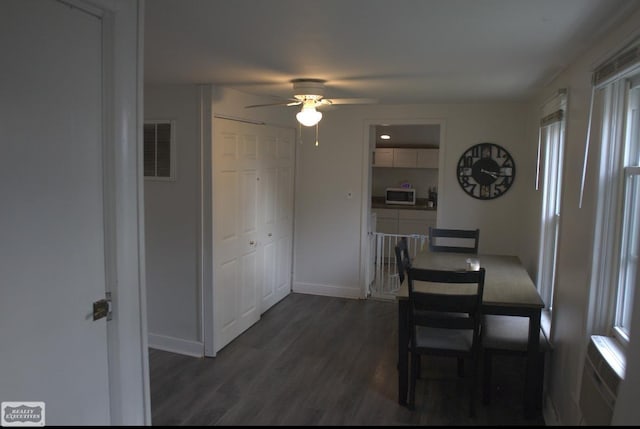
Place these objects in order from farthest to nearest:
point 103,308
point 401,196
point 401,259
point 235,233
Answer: point 401,196
point 235,233
point 401,259
point 103,308

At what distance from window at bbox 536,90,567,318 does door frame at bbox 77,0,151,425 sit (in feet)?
9.50

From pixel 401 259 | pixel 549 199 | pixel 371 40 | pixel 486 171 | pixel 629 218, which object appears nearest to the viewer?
pixel 629 218

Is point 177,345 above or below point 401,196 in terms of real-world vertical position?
below

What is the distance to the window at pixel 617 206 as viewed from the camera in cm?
210

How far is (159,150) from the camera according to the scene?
4023 millimetres

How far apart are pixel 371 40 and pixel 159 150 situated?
7.74 feet

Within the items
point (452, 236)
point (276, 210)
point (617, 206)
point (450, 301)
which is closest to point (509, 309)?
point (450, 301)

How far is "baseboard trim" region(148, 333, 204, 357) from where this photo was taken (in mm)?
4055

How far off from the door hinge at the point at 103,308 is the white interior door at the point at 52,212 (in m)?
0.02

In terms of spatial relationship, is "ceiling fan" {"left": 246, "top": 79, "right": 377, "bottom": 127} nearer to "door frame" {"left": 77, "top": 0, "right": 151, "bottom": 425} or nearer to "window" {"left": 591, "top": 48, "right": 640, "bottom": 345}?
"window" {"left": 591, "top": 48, "right": 640, "bottom": 345}

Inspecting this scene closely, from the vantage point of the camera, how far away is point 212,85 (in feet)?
12.5

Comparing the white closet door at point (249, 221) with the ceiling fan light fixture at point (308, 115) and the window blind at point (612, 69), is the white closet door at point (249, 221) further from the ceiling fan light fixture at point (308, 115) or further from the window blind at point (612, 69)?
the window blind at point (612, 69)

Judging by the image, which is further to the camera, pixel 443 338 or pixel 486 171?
pixel 486 171

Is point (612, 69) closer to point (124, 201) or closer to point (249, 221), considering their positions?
point (124, 201)
